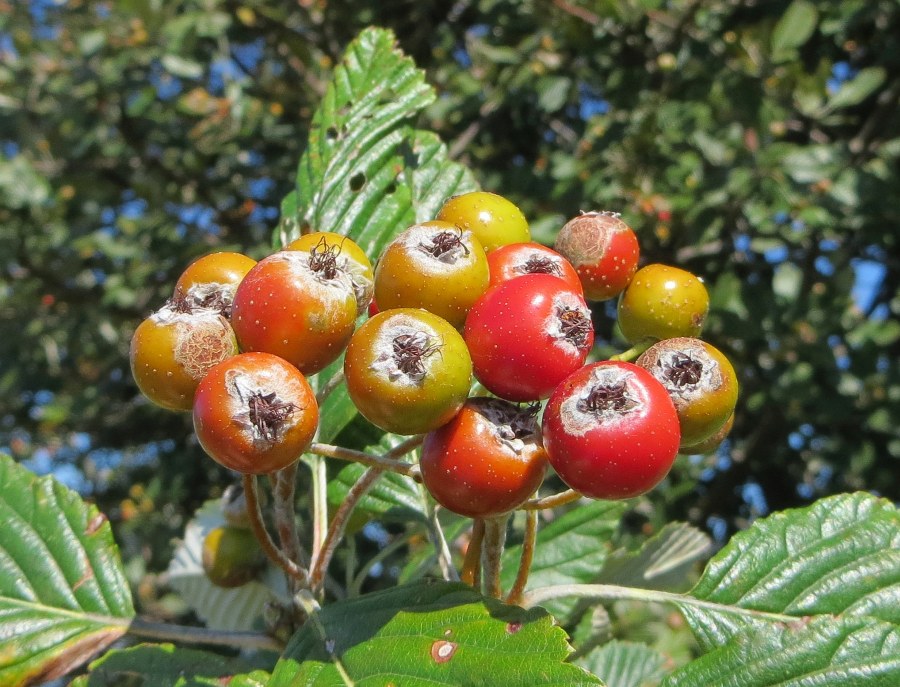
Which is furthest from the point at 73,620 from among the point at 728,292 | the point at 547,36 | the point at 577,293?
the point at 547,36

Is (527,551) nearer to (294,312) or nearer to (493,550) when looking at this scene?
(493,550)

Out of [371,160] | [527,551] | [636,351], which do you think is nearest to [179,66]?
[371,160]

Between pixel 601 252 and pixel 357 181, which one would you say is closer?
pixel 601 252

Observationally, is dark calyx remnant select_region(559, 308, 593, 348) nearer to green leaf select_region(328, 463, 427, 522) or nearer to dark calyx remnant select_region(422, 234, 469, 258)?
dark calyx remnant select_region(422, 234, 469, 258)

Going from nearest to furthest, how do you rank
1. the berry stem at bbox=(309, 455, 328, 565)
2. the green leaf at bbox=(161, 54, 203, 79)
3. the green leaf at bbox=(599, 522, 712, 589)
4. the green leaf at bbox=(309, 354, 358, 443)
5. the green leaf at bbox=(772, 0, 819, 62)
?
1. the berry stem at bbox=(309, 455, 328, 565)
2. the green leaf at bbox=(309, 354, 358, 443)
3. the green leaf at bbox=(599, 522, 712, 589)
4. the green leaf at bbox=(772, 0, 819, 62)
5. the green leaf at bbox=(161, 54, 203, 79)

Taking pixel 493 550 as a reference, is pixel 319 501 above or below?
below

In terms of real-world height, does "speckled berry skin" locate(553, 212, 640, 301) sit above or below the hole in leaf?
above

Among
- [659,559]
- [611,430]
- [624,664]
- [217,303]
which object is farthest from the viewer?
[624,664]

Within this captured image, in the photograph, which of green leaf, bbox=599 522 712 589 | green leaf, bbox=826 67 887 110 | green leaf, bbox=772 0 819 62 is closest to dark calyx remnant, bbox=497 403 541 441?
green leaf, bbox=599 522 712 589
